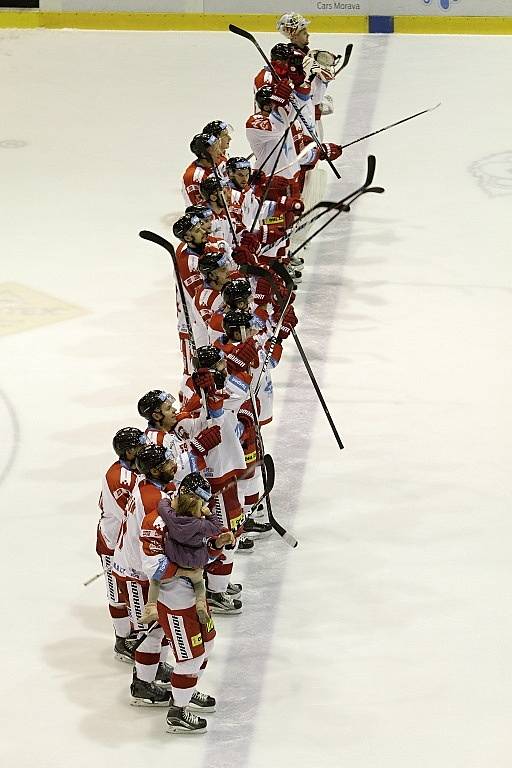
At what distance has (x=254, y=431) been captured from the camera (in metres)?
5.55

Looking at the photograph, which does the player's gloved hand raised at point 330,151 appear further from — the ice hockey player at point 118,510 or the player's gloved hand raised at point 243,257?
the ice hockey player at point 118,510

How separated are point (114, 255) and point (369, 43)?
3942mm

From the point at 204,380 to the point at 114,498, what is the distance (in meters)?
0.53

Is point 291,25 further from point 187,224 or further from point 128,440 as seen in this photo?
point 128,440

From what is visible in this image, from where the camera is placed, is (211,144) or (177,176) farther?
(177,176)

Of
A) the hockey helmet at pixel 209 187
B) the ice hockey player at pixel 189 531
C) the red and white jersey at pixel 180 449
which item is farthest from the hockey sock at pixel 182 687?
the hockey helmet at pixel 209 187

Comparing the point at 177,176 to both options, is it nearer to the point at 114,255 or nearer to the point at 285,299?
the point at 114,255

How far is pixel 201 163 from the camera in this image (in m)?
6.71

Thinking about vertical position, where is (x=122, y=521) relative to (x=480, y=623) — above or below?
above

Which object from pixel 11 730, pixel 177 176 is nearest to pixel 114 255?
pixel 177 176

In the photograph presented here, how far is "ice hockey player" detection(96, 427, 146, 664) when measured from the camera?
188 inches

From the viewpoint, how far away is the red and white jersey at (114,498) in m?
4.84

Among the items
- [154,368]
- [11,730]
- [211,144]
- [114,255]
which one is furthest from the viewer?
[114,255]

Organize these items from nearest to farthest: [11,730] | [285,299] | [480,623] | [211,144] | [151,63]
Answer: [11,730], [480,623], [285,299], [211,144], [151,63]
